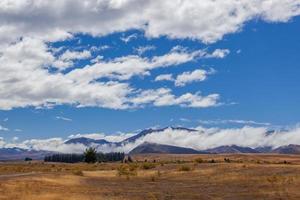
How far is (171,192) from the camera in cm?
4481

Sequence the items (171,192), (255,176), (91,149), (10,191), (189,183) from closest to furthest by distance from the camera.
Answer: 1. (10,191)
2. (171,192)
3. (189,183)
4. (255,176)
5. (91,149)

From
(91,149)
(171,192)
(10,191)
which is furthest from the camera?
(91,149)

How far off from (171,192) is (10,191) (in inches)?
505

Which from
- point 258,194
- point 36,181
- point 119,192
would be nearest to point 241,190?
point 258,194

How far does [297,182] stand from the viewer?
50875 millimetres

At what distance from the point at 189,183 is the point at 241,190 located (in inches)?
342

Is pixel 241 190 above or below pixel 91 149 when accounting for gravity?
below

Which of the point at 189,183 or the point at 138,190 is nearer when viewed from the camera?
the point at 138,190

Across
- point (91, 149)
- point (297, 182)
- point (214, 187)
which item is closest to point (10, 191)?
point (214, 187)

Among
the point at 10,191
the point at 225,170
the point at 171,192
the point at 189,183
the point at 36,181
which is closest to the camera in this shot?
the point at 10,191

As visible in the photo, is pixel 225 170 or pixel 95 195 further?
pixel 225 170

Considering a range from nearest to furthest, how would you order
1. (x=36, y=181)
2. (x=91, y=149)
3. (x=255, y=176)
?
(x=36, y=181)
(x=255, y=176)
(x=91, y=149)

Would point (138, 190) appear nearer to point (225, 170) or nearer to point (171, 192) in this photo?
point (171, 192)

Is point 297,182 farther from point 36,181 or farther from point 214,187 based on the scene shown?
point 36,181
